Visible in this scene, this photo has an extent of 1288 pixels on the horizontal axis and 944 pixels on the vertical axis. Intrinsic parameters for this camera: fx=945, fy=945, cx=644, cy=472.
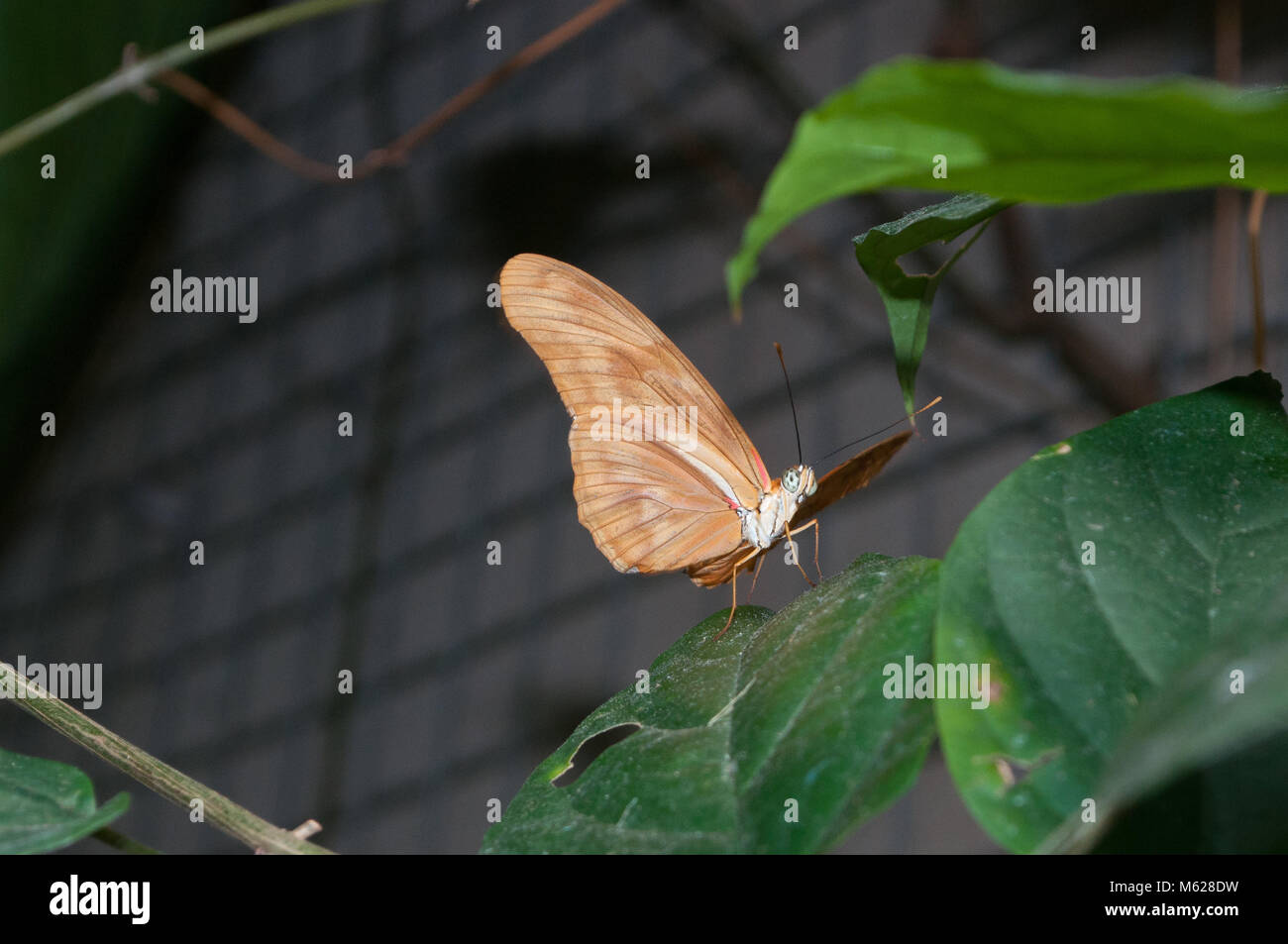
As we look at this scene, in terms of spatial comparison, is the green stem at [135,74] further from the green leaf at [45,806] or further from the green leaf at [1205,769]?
the green leaf at [1205,769]

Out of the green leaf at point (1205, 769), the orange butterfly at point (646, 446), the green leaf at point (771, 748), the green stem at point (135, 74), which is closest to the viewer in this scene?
the green leaf at point (1205, 769)

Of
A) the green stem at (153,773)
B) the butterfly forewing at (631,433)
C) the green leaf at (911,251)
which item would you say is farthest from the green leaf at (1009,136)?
the butterfly forewing at (631,433)

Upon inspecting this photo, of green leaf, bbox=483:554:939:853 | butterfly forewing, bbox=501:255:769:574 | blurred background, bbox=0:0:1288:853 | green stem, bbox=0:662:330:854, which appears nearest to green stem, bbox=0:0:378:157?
butterfly forewing, bbox=501:255:769:574

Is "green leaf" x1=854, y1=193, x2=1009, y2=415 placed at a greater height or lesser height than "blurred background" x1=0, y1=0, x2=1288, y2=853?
lesser

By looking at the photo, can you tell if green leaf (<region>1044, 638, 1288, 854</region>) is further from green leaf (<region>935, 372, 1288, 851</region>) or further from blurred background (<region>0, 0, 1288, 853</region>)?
blurred background (<region>0, 0, 1288, 853</region>)

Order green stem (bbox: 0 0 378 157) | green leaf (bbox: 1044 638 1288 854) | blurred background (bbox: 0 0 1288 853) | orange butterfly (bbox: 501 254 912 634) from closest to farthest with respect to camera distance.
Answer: green leaf (bbox: 1044 638 1288 854)
green stem (bbox: 0 0 378 157)
orange butterfly (bbox: 501 254 912 634)
blurred background (bbox: 0 0 1288 853)

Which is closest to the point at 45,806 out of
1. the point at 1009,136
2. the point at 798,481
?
the point at 1009,136
